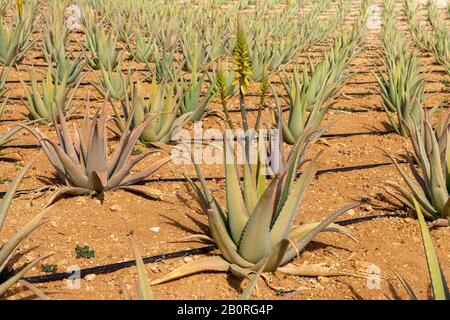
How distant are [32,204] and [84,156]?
1.38 feet

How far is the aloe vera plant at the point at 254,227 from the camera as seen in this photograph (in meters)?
2.36

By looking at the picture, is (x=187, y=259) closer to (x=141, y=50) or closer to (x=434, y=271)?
(x=434, y=271)

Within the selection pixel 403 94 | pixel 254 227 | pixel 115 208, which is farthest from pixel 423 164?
pixel 115 208

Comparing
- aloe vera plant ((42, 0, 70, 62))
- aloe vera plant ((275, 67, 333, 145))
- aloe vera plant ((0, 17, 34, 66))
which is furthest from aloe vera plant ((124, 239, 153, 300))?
aloe vera plant ((0, 17, 34, 66))

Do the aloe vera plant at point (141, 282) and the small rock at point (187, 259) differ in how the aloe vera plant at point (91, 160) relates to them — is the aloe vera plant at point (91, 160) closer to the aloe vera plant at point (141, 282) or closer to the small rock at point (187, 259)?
the small rock at point (187, 259)

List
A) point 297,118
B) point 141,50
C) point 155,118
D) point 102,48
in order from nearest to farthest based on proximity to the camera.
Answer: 1. point 155,118
2. point 297,118
3. point 102,48
4. point 141,50

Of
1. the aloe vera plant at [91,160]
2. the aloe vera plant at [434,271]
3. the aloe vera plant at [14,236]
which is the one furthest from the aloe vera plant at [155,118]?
the aloe vera plant at [434,271]

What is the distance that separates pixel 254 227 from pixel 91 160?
48.9 inches

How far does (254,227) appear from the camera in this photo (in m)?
2.34

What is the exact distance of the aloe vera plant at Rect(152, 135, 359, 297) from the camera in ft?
7.74

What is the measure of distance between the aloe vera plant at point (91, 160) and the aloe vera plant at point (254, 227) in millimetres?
905

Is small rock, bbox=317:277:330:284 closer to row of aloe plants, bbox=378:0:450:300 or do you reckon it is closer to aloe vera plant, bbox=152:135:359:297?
aloe vera plant, bbox=152:135:359:297
